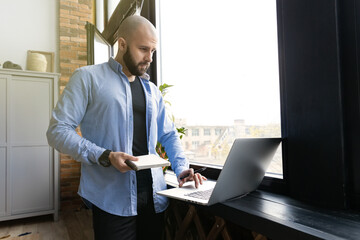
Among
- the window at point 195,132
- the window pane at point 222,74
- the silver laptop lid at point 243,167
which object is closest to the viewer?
the silver laptop lid at point 243,167

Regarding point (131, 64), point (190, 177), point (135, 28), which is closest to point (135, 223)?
point (190, 177)

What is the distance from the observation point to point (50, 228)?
305 centimetres

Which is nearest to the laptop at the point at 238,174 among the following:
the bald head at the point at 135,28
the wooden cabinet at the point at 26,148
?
the bald head at the point at 135,28

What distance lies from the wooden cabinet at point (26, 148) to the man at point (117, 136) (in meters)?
2.49

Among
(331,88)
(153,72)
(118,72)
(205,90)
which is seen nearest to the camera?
(331,88)

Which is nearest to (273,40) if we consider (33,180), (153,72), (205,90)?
(205,90)

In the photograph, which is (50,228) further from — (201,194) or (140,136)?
(201,194)

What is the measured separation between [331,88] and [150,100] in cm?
79

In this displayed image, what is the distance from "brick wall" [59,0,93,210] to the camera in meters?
3.84

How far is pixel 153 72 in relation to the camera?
2.55 metres

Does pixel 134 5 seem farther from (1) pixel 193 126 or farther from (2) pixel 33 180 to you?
(2) pixel 33 180

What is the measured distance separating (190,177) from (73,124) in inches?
22.6

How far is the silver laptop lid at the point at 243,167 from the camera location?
0.88 metres

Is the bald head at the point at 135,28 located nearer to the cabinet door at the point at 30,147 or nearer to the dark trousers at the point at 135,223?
the dark trousers at the point at 135,223
